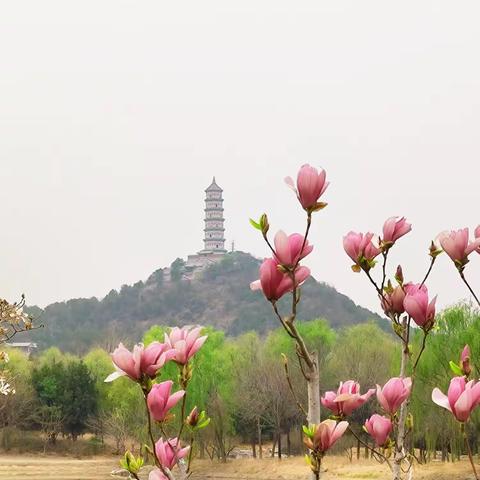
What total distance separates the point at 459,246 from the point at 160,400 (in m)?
0.98

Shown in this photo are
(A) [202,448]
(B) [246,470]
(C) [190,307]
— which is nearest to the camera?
(B) [246,470]

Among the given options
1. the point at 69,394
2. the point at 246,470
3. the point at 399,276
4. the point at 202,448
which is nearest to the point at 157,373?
the point at 399,276

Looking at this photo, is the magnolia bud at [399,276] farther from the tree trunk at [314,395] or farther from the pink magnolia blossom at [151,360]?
the pink magnolia blossom at [151,360]

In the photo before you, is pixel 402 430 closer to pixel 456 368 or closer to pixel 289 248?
pixel 456 368

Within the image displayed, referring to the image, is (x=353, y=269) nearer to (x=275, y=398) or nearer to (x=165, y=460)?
(x=165, y=460)

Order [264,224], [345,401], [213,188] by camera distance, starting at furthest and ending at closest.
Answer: [213,188]
[345,401]
[264,224]

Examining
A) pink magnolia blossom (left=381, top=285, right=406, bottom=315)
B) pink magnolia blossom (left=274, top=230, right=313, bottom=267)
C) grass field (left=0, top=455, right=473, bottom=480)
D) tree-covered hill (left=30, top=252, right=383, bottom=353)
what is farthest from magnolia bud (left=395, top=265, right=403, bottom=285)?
tree-covered hill (left=30, top=252, right=383, bottom=353)

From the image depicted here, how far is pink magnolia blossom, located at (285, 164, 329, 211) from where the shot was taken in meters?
2.16

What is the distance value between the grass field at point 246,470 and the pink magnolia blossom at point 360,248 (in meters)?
22.9

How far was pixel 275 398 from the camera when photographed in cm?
3288

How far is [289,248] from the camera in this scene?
2131 millimetres

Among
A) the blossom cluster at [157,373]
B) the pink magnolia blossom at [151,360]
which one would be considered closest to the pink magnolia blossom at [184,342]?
the blossom cluster at [157,373]

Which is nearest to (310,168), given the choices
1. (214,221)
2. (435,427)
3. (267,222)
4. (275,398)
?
(267,222)

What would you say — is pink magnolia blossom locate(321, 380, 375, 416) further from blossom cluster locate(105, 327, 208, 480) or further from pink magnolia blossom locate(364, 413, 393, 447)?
blossom cluster locate(105, 327, 208, 480)
